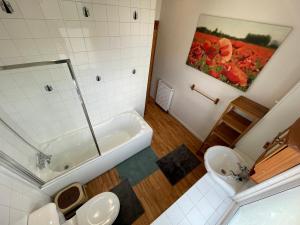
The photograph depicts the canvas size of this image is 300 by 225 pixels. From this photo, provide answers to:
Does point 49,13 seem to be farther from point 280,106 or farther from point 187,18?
point 280,106

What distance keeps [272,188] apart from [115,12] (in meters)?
1.99

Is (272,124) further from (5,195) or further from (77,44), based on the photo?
(5,195)

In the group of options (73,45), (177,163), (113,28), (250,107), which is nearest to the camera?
(73,45)

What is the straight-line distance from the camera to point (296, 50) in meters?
1.23

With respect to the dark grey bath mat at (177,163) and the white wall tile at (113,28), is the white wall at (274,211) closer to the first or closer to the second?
the dark grey bath mat at (177,163)

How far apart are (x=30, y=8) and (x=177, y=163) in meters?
2.40

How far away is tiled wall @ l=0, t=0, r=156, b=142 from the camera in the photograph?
3.48 ft

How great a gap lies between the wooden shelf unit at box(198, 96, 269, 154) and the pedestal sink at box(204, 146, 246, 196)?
0.23m

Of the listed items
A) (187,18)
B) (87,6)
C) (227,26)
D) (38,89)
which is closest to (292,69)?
(227,26)

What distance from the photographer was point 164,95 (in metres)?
2.89

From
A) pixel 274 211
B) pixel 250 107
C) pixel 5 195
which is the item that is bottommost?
pixel 274 211

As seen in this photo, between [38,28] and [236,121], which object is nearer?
[38,28]

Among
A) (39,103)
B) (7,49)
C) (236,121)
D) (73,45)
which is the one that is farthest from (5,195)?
(236,121)

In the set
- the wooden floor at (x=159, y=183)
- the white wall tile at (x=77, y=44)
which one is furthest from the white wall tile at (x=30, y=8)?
the wooden floor at (x=159, y=183)
